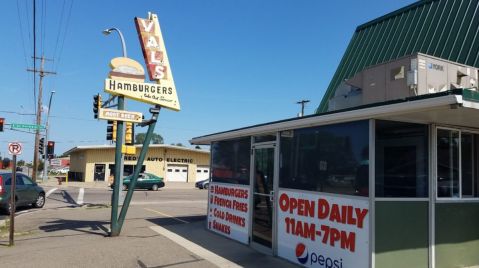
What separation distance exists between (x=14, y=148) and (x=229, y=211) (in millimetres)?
5564

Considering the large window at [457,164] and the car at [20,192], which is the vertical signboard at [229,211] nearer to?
the large window at [457,164]

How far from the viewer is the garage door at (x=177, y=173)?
46344 millimetres

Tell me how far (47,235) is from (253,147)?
5.95m

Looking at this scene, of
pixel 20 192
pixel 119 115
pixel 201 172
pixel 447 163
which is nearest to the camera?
pixel 447 163

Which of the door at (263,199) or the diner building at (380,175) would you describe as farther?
the door at (263,199)

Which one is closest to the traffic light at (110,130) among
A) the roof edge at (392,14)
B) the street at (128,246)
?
the street at (128,246)

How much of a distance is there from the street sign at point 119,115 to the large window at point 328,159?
3.81 meters

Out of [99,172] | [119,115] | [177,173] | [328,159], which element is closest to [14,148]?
[119,115]

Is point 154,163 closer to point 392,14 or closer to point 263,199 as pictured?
point 392,14

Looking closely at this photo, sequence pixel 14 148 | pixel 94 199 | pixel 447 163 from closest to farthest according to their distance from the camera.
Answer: pixel 447 163, pixel 14 148, pixel 94 199

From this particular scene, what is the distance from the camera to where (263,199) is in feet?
26.7

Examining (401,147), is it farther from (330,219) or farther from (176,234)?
(176,234)

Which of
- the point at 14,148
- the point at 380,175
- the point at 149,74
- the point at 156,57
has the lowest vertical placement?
the point at 380,175

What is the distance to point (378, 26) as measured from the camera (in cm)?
1459
